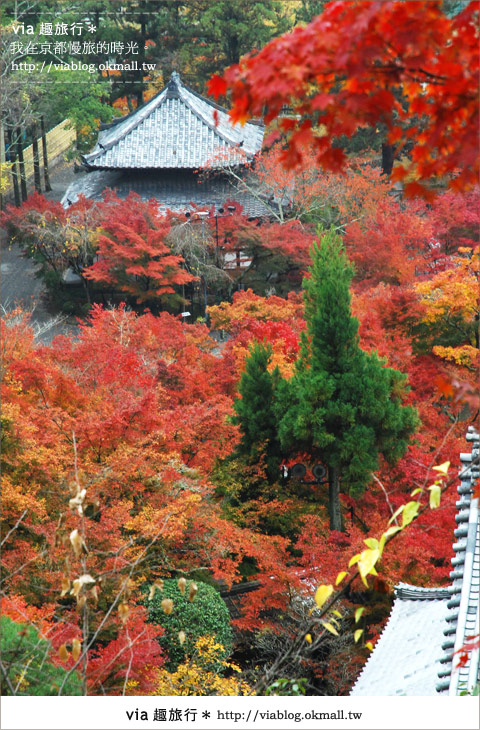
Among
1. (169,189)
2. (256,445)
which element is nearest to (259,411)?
(256,445)

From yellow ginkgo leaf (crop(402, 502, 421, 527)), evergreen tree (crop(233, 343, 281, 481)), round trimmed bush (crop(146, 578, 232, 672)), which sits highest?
yellow ginkgo leaf (crop(402, 502, 421, 527))

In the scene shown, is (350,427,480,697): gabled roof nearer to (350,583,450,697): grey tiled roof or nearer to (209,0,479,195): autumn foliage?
(350,583,450,697): grey tiled roof

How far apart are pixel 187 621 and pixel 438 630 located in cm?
482

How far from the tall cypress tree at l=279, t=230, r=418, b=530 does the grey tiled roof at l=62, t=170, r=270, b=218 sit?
16603mm

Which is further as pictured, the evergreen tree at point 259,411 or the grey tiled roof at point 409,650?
the evergreen tree at point 259,411

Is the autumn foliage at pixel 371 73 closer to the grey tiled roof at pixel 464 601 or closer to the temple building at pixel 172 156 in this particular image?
the grey tiled roof at pixel 464 601

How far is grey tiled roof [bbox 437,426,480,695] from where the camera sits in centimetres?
608

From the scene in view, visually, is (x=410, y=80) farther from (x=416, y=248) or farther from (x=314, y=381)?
(x=416, y=248)

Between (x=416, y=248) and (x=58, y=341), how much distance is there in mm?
12321

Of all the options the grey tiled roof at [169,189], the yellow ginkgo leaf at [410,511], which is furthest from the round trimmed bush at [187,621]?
the grey tiled roof at [169,189]

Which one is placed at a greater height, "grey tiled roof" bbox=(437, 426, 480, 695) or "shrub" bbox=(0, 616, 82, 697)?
"grey tiled roof" bbox=(437, 426, 480, 695)

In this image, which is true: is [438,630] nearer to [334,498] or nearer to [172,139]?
[334,498]

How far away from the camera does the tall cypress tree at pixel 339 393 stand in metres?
13.6

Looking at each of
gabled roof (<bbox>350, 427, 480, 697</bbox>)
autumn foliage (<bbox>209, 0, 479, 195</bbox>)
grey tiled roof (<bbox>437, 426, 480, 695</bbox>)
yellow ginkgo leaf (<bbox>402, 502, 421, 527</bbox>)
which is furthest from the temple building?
yellow ginkgo leaf (<bbox>402, 502, 421, 527</bbox>)
